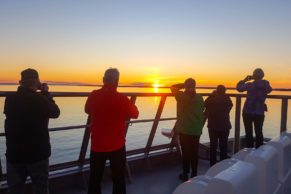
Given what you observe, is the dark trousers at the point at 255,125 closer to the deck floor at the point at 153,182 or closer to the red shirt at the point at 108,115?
the deck floor at the point at 153,182

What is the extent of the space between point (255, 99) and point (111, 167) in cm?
365

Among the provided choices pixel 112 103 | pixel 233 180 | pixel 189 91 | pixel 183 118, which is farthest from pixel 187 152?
pixel 233 180

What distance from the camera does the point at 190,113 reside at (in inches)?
238

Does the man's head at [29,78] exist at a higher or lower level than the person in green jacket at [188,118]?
higher

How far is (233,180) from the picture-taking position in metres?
2.44

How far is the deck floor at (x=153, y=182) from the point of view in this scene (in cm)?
544

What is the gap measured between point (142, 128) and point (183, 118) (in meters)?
5.15

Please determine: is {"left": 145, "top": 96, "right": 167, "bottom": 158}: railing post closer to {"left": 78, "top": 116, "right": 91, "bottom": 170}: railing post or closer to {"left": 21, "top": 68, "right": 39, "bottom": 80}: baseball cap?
{"left": 78, "top": 116, "right": 91, "bottom": 170}: railing post

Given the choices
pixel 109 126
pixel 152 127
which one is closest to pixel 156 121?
pixel 152 127

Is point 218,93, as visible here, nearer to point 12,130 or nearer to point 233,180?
point 12,130

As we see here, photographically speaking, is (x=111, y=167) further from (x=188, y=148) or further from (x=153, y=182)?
(x=188, y=148)

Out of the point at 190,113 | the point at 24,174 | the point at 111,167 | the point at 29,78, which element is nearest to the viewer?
the point at 29,78

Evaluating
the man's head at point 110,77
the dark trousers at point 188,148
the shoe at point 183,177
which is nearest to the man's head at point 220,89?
the dark trousers at point 188,148

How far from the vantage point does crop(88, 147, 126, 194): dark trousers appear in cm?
A: 430
